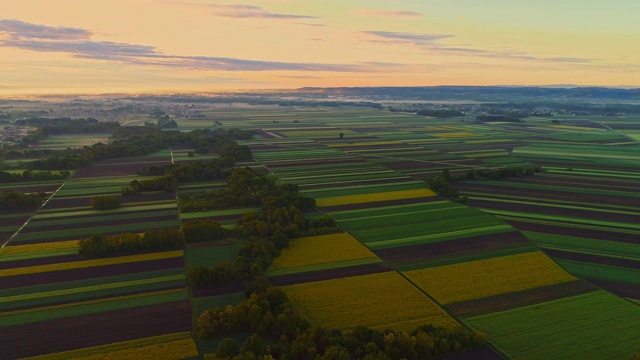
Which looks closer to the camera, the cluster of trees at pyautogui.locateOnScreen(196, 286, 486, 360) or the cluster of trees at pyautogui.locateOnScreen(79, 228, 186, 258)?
the cluster of trees at pyautogui.locateOnScreen(196, 286, 486, 360)

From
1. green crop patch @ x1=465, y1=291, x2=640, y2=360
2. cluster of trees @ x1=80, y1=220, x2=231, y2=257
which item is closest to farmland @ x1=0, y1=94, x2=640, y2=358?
green crop patch @ x1=465, y1=291, x2=640, y2=360

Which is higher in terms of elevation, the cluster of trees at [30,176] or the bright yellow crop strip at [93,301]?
the cluster of trees at [30,176]

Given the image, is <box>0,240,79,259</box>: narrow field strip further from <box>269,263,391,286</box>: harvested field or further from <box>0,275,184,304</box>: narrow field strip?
<box>269,263,391,286</box>: harvested field

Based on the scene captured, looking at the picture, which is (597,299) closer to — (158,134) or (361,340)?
(361,340)

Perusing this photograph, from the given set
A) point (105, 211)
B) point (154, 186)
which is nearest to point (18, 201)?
point (105, 211)

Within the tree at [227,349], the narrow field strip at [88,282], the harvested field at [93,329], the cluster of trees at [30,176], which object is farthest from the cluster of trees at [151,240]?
the cluster of trees at [30,176]

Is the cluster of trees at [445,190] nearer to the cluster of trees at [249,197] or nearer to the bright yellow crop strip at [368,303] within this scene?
the cluster of trees at [249,197]
